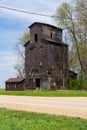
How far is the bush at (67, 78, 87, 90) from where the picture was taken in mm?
67062

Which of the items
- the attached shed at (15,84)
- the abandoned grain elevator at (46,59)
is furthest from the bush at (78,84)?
the attached shed at (15,84)

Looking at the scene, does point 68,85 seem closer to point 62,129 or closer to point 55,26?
point 55,26

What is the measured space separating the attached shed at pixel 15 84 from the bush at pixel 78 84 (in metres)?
12.9

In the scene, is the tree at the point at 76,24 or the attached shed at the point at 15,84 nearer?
the tree at the point at 76,24

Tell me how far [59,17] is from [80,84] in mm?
13510

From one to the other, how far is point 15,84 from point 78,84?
2007cm

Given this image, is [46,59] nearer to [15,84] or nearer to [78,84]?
[78,84]

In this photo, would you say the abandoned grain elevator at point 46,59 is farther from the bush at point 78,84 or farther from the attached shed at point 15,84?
the attached shed at point 15,84

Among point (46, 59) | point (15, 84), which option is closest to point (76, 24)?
point (46, 59)

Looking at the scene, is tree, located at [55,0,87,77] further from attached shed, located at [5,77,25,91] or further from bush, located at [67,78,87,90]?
attached shed, located at [5,77,25,91]

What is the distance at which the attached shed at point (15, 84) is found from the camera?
78.6 metres

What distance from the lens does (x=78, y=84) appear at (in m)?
67.5

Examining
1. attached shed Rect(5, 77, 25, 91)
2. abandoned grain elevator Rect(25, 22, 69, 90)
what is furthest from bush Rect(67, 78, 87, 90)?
attached shed Rect(5, 77, 25, 91)

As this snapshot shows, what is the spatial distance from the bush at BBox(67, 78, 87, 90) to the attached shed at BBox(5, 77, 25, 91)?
12898mm
